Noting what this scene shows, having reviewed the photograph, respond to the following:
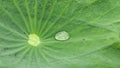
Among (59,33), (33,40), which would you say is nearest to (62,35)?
(59,33)

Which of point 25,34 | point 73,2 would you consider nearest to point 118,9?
point 73,2

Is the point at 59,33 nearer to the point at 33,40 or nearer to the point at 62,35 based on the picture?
the point at 62,35

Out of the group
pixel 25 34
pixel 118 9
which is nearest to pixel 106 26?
pixel 118 9

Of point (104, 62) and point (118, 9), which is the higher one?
point (118, 9)

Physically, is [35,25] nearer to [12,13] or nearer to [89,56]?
[12,13]

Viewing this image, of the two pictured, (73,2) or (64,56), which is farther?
(64,56)

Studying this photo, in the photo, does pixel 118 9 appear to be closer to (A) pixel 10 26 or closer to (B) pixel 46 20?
(B) pixel 46 20
